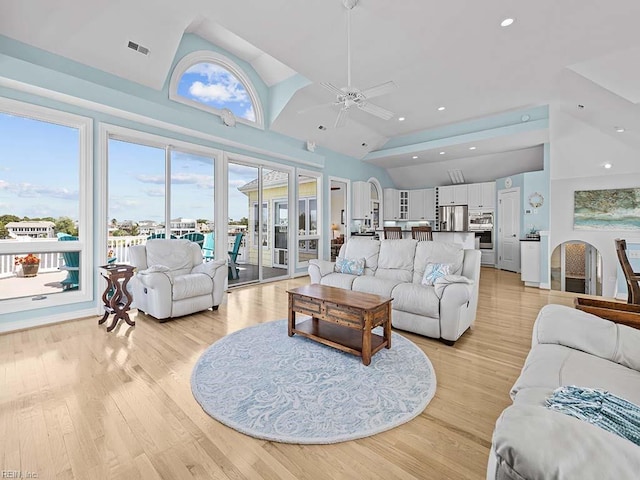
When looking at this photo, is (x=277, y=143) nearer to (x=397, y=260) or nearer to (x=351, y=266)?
(x=351, y=266)

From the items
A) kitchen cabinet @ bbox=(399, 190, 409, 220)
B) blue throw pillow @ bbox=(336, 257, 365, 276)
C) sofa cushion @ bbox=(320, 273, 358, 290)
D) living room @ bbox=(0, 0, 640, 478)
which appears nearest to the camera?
living room @ bbox=(0, 0, 640, 478)

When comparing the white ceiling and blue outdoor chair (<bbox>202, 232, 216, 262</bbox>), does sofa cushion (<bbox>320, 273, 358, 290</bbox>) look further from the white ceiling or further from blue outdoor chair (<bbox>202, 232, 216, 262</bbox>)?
the white ceiling

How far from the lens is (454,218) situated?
9.20 meters

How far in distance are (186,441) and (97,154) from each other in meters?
3.96

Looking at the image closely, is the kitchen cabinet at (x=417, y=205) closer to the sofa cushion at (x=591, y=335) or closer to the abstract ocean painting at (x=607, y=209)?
the abstract ocean painting at (x=607, y=209)

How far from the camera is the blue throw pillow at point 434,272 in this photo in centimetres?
348

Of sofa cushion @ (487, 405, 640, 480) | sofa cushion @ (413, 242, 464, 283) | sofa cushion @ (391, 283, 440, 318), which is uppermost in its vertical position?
sofa cushion @ (413, 242, 464, 283)

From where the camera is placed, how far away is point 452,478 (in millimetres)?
1475

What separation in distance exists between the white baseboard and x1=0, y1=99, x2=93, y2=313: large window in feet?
0.51

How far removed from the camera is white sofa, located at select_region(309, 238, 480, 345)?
3.09m

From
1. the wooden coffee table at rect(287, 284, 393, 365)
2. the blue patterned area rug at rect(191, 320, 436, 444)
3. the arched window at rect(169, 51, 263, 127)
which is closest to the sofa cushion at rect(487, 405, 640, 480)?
the blue patterned area rug at rect(191, 320, 436, 444)

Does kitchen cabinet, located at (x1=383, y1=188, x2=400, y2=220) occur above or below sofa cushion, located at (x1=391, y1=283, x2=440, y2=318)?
above

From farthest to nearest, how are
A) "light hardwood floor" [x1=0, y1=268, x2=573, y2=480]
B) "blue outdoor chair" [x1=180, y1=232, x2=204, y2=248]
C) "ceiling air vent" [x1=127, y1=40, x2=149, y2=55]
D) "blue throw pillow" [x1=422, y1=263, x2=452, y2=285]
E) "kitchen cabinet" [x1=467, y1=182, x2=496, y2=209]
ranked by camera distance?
"kitchen cabinet" [x1=467, y1=182, x2=496, y2=209] < "blue outdoor chair" [x1=180, y1=232, x2=204, y2=248] < "ceiling air vent" [x1=127, y1=40, x2=149, y2=55] < "blue throw pillow" [x1=422, y1=263, x2=452, y2=285] < "light hardwood floor" [x1=0, y1=268, x2=573, y2=480]

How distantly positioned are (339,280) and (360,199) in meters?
4.70
